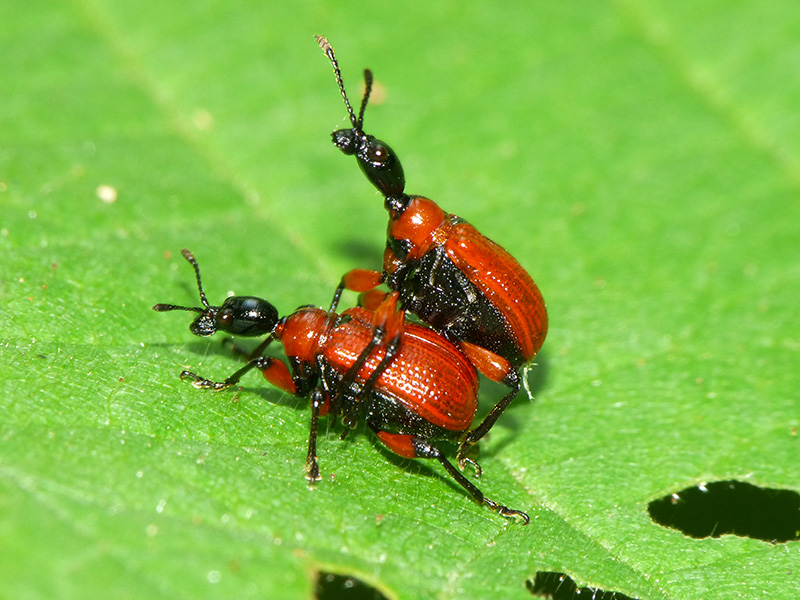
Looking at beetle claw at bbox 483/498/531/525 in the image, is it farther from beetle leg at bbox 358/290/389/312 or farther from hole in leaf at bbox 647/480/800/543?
beetle leg at bbox 358/290/389/312

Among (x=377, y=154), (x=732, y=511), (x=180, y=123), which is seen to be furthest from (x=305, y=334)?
(x=180, y=123)

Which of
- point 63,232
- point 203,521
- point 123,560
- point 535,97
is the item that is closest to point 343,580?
point 203,521

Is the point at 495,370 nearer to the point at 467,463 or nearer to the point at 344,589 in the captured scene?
the point at 467,463

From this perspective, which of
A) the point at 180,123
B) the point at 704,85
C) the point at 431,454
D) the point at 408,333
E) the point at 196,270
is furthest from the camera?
the point at 704,85

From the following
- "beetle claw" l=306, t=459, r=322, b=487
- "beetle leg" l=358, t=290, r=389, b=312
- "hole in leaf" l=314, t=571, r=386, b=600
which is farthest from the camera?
"beetle leg" l=358, t=290, r=389, b=312

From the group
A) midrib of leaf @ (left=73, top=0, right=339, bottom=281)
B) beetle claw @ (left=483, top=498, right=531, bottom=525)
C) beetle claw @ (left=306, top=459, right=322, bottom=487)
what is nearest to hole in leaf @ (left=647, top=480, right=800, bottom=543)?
beetle claw @ (left=483, top=498, right=531, bottom=525)

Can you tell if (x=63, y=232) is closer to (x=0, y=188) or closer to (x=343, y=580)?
(x=0, y=188)
